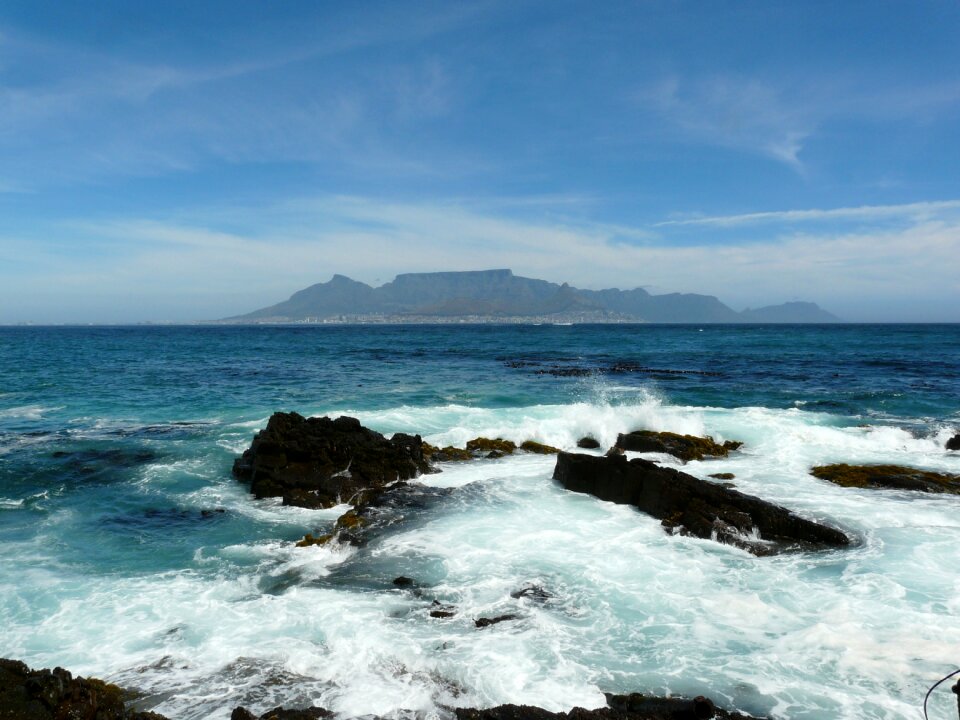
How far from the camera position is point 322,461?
1714 cm

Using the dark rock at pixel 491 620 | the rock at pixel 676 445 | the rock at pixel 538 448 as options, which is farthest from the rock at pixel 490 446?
the dark rock at pixel 491 620

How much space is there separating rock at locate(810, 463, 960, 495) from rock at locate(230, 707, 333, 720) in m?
16.1

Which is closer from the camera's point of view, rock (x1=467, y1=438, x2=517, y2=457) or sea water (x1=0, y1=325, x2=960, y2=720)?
sea water (x1=0, y1=325, x2=960, y2=720)

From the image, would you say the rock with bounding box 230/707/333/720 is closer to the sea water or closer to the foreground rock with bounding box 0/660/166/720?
the sea water

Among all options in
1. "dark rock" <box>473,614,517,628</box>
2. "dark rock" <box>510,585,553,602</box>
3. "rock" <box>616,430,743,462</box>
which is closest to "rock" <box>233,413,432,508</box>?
"dark rock" <box>510,585,553,602</box>

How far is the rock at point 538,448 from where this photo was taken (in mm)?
22047

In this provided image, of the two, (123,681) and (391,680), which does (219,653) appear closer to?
(123,681)

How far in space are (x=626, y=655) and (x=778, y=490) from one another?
33.2 ft

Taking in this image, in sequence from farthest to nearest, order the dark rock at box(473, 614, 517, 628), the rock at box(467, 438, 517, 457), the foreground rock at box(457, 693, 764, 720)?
the rock at box(467, 438, 517, 457)
the dark rock at box(473, 614, 517, 628)
the foreground rock at box(457, 693, 764, 720)

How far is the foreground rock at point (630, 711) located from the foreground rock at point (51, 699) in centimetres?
391

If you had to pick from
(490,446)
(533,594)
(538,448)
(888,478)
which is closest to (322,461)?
(490,446)

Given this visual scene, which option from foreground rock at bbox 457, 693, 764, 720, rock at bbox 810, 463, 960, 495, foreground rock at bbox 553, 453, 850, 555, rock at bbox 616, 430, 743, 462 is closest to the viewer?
foreground rock at bbox 457, 693, 764, 720

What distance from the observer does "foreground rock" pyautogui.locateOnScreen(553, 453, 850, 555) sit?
1280 cm

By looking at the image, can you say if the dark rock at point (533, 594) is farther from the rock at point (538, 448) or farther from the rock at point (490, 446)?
the rock at point (538, 448)
